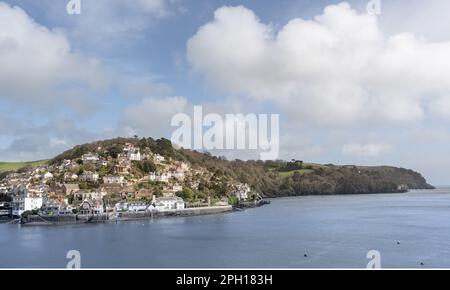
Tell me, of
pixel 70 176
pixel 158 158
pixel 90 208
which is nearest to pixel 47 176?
pixel 70 176

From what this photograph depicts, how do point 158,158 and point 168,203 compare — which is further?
point 158,158

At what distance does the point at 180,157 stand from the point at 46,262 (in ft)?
64.0

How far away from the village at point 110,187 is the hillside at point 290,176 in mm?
971

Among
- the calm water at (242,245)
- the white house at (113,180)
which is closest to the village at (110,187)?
the white house at (113,180)

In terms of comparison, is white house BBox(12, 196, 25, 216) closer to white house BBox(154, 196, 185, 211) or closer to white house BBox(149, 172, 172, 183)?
white house BBox(154, 196, 185, 211)

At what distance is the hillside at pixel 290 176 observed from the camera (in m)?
27.7

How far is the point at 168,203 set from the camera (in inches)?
810

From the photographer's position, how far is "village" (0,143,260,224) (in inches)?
736

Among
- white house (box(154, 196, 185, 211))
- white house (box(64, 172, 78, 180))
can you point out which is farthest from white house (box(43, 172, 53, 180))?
white house (box(154, 196, 185, 211))

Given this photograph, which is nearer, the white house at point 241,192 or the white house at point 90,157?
the white house at point 90,157

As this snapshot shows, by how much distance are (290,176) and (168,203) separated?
69.1ft

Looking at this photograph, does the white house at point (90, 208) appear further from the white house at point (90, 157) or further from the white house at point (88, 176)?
the white house at point (90, 157)

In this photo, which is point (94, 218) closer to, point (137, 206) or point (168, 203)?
point (137, 206)
